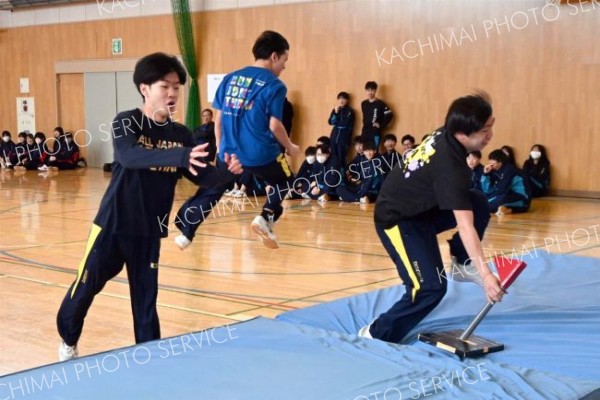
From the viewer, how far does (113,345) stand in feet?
13.8

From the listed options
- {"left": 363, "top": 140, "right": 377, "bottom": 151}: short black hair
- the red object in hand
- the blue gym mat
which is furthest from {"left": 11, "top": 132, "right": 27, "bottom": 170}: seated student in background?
the red object in hand

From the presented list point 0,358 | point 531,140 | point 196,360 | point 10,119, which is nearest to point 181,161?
point 196,360

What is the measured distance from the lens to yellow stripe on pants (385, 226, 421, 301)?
12.7 ft

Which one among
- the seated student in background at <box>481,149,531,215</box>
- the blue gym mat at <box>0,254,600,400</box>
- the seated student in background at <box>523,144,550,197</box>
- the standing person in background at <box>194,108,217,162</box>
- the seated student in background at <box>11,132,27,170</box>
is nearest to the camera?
the blue gym mat at <box>0,254,600,400</box>

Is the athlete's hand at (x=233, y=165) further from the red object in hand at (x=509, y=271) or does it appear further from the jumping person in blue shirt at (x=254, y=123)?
the jumping person in blue shirt at (x=254, y=123)

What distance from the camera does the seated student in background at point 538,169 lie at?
11.1m

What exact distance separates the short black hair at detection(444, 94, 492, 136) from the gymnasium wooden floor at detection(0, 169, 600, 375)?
5.75 ft

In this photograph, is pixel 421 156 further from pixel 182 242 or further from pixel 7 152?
pixel 7 152

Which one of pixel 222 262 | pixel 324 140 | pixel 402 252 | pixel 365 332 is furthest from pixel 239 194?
pixel 402 252

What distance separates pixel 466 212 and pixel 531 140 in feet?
27.0

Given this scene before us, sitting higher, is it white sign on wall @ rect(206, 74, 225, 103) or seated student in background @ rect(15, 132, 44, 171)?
white sign on wall @ rect(206, 74, 225, 103)

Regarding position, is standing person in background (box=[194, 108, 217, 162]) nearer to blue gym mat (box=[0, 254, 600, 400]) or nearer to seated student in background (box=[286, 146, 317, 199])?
seated student in background (box=[286, 146, 317, 199])

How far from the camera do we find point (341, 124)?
12797 mm

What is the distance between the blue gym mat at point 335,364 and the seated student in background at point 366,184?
21.7ft
